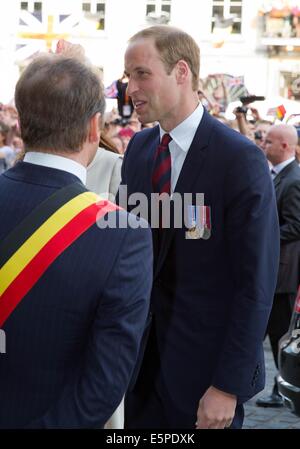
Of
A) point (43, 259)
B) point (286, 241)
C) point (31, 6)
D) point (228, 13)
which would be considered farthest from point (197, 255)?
point (228, 13)

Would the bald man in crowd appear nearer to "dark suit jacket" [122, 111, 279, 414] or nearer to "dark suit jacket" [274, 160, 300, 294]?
"dark suit jacket" [274, 160, 300, 294]

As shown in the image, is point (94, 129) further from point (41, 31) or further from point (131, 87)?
point (41, 31)

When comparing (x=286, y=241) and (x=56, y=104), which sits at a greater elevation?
(x=56, y=104)

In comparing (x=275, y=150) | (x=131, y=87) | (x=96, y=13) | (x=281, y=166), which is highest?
(x=131, y=87)

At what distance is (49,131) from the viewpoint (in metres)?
2.33

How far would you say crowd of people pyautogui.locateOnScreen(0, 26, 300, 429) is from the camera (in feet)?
7.48

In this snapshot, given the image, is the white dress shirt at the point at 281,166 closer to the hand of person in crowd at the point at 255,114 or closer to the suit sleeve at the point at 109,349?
the suit sleeve at the point at 109,349

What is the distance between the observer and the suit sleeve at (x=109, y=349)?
227cm

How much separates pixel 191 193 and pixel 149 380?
0.63 m

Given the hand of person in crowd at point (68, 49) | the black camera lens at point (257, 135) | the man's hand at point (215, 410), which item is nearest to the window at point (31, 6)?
the black camera lens at point (257, 135)

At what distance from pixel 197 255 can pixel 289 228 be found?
176 inches

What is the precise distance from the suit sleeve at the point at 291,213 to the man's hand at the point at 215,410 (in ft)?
14.9

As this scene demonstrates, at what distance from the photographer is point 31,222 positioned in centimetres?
229
